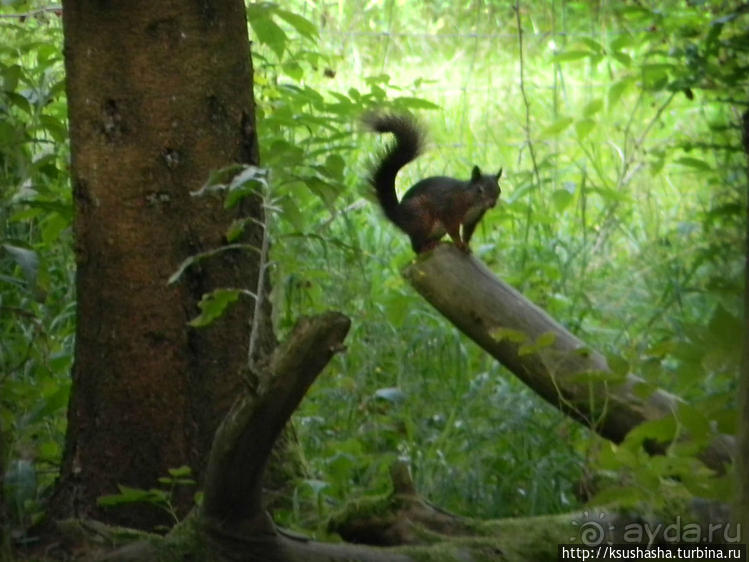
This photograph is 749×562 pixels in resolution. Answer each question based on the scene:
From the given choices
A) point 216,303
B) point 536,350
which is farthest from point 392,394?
point 216,303

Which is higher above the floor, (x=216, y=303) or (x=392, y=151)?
(x=392, y=151)

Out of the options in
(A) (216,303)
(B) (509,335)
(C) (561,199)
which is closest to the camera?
(A) (216,303)

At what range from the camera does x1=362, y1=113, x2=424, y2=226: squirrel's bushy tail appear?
3576 mm

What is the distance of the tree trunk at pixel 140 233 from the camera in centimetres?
257

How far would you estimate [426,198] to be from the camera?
381 cm

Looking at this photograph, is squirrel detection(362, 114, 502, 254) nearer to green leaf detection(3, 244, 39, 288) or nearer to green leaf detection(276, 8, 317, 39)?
green leaf detection(276, 8, 317, 39)

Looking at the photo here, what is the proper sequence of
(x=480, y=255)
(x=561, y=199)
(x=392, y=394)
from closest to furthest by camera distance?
1. (x=392, y=394)
2. (x=480, y=255)
3. (x=561, y=199)

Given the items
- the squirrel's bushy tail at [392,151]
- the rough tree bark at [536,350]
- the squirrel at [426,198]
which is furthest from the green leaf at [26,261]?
the squirrel at [426,198]

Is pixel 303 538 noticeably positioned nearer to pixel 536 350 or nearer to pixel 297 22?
pixel 536 350

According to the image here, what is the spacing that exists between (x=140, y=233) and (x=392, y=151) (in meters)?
1.39

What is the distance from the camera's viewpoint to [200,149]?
2.61 metres

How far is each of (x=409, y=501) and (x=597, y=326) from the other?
1635mm

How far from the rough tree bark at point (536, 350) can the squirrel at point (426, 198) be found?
→ 80 centimetres

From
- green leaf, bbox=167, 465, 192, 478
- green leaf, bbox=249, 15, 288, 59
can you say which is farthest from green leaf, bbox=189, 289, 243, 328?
green leaf, bbox=249, 15, 288, 59
